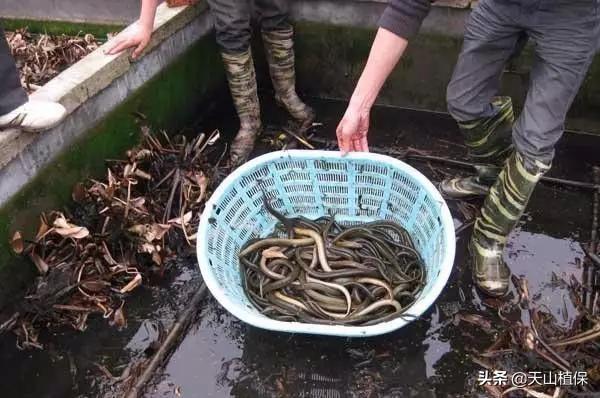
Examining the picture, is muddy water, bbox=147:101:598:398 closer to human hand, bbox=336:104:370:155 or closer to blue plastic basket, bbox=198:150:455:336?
blue plastic basket, bbox=198:150:455:336

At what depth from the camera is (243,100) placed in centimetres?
420

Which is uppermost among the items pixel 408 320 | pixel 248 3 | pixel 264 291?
pixel 248 3

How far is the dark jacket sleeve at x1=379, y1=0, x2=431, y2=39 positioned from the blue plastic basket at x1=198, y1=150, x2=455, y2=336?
29.1 inches

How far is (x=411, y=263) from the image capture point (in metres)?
3.08

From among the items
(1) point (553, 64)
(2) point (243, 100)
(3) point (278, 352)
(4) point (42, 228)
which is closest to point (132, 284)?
(4) point (42, 228)

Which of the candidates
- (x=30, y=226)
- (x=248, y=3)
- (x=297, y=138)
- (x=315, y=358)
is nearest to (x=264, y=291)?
(x=315, y=358)

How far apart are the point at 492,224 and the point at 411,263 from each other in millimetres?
503

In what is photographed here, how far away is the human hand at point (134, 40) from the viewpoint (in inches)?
140

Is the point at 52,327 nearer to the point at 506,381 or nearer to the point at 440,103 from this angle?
the point at 506,381

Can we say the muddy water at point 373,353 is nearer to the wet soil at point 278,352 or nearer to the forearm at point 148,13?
the wet soil at point 278,352

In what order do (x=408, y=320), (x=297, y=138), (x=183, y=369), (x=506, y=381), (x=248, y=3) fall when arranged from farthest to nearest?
(x=297, y=138)
(x=248, y=3)
(x=183, y=369)
(x=506, y=381)
(x=408, y=320)

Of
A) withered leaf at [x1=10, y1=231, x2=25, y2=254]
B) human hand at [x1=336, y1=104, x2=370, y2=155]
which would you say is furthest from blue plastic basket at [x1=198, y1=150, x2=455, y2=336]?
withered leaf at [x1=10, y1=231, x2=25, y2=254]

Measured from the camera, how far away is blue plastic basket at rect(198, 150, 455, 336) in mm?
2748

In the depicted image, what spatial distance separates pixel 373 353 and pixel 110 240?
1.68 m
